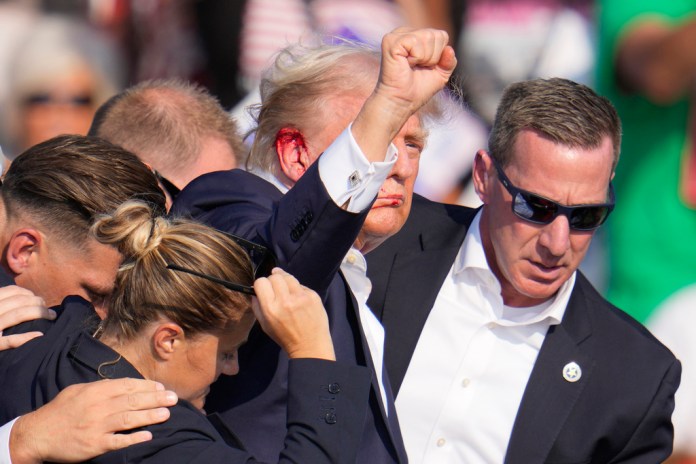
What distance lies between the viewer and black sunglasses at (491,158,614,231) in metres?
3.20

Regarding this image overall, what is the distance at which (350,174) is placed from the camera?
2.18 metres

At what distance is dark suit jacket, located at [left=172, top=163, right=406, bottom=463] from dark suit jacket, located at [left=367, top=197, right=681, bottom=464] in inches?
24.7

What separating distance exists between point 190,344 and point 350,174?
0.47 meters

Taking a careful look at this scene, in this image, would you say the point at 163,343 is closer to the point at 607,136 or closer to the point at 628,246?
the point at 607,136

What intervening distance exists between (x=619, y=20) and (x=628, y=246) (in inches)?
42.0

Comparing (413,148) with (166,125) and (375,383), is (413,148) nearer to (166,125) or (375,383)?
(375,383)

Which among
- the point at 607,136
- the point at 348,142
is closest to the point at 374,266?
the point at 607,136

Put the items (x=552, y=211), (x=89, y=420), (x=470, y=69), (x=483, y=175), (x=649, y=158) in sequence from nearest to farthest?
(x=89, y=420) < (x=552, y=211) < (x=483, y=175) < (x=649, y=158) < (x=470, y=69)

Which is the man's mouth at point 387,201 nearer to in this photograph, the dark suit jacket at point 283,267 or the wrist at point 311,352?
the dark suit jacket at point 283,267

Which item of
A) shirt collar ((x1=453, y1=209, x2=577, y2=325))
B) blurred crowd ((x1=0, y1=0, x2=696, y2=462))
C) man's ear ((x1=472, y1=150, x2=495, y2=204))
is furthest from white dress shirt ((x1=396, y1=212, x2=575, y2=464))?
blurred crowd ((x1=0, y1=0, x2=696, y2=462))

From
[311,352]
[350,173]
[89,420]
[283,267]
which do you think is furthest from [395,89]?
[89,420]

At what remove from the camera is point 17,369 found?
228 cm

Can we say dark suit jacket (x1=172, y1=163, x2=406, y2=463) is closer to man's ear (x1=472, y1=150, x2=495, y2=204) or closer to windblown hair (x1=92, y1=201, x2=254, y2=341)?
windblown hair (x1=92, y1=201, x2=254, y2=341)

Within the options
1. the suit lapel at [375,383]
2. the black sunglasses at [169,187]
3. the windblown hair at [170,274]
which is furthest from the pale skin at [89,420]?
the black sunglasses at [169,187]
